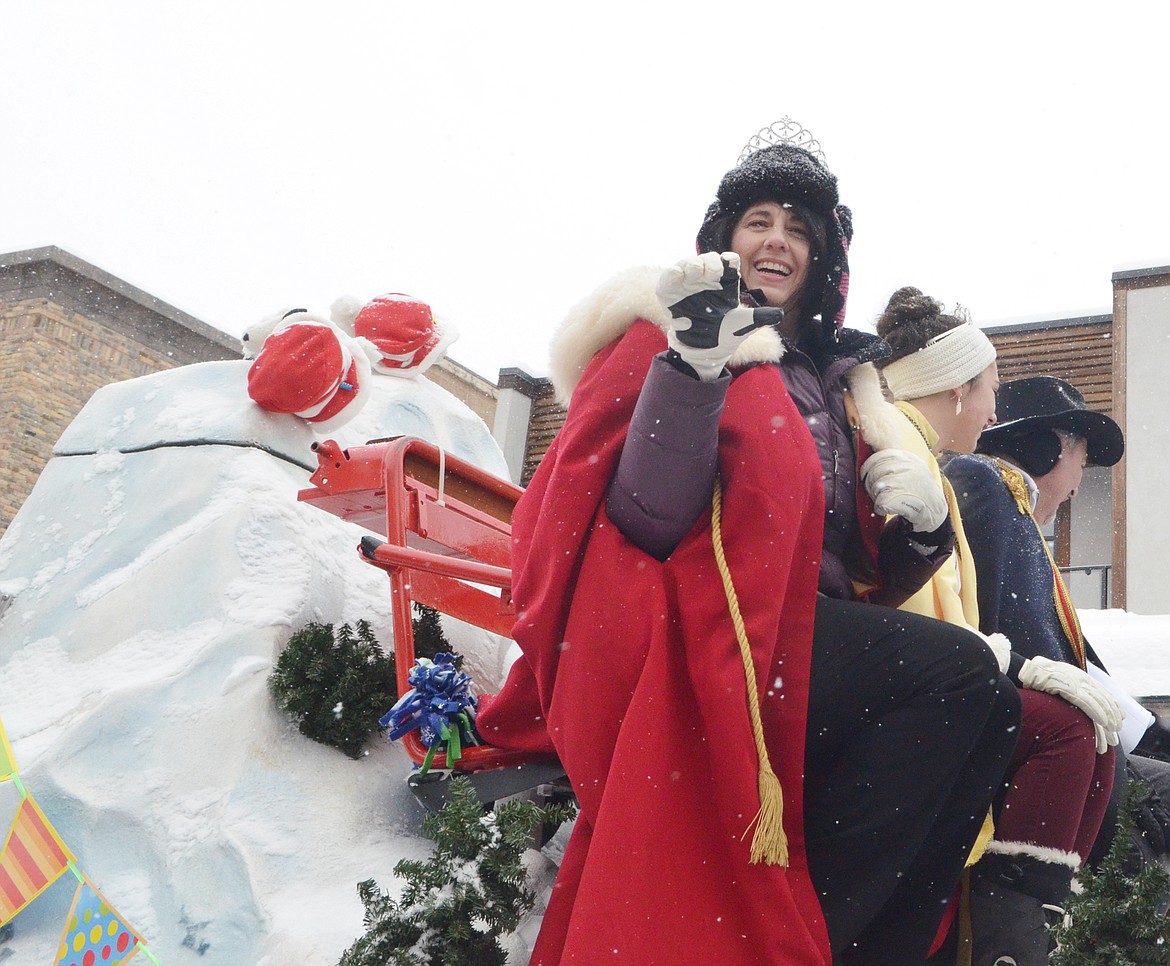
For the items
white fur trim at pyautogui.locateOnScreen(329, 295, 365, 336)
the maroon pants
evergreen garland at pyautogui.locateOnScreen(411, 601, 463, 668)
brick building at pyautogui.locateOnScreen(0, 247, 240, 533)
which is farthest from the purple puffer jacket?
brick building at pyautogui.locateOnScreen(0, 247, 240, 533)

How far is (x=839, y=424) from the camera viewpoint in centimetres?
226

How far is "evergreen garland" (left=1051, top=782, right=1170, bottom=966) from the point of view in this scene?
62.7 inches

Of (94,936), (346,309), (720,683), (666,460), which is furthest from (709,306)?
(346,309)

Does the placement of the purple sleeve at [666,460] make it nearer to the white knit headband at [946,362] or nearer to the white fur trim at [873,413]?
the white fur trim at [873,413]

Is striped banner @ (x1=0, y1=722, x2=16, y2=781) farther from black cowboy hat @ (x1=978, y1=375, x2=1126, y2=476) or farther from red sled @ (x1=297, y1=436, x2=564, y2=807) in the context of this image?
black cowboy hat @ (x1=978, y1=375, x2=1126, y2=476)

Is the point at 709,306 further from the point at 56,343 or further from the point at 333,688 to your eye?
the point at 56,343

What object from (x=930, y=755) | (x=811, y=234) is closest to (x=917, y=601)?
(x=930, y=755)

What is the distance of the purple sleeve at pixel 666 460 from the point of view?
5.55 ft

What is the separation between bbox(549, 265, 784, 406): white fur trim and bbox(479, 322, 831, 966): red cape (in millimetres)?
27

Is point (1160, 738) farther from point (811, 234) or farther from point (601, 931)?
point (601, 931)

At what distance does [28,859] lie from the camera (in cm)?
249

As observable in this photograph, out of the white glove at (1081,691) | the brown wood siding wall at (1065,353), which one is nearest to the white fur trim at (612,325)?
the white glove at (1081,691)

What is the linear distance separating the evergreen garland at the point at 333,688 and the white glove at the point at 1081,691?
158cm

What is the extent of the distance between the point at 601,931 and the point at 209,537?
6.61ft
